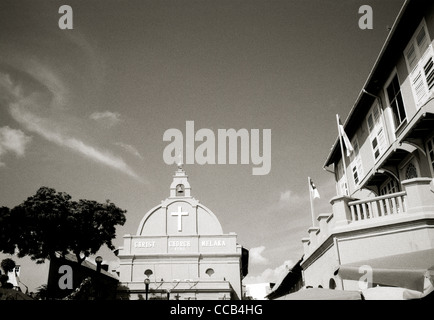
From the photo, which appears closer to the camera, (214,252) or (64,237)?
(64,237)

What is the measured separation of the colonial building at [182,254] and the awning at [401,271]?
2679cm

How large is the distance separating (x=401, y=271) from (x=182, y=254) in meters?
31.5

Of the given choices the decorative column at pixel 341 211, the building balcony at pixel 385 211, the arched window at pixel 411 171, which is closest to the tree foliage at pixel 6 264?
the building balcony at pixel 385 211

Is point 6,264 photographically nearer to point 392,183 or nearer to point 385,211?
point 392,183

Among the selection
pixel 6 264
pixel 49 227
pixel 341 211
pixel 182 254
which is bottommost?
pixel 341 211

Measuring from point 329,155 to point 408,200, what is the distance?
1301 centimetres

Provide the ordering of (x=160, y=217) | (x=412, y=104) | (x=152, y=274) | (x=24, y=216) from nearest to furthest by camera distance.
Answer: (x=412, y=104) < (x=24, y=216) < (x=152, y=274) < (x=160, y=217)

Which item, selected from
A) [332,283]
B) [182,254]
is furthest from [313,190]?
[182,254]

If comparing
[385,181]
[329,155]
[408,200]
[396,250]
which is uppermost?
[329,155]

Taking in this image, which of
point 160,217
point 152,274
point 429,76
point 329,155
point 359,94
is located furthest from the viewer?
point 160,217

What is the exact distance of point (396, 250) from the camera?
36.2ft

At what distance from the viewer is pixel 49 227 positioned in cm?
3059
